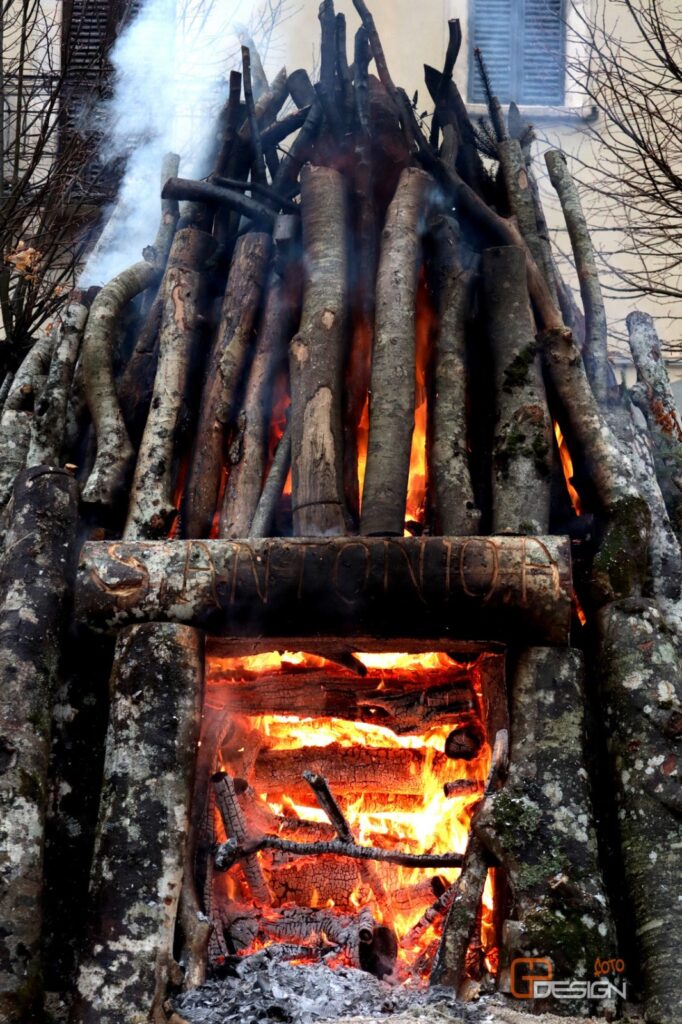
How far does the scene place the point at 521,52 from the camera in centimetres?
1471

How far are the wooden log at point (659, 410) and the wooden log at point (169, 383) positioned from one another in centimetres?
321

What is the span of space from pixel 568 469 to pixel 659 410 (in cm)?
139

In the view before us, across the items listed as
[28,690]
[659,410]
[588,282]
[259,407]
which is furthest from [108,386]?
[659,410]

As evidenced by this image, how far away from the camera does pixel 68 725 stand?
6.84 metres

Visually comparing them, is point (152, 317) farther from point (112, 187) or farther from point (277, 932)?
point (112, 187)

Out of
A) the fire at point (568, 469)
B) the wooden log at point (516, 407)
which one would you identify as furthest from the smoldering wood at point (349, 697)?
the fire at point (568, 469)

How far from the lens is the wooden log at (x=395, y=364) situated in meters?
7.10

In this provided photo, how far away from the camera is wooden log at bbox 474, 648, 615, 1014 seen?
5.87 metres

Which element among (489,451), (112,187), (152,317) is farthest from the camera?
(112,187)

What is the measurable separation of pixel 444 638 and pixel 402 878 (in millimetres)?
1419

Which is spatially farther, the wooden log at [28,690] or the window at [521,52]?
the window at [521,52]

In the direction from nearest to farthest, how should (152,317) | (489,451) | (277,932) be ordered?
(277,932) → (489,451) → (152,317)

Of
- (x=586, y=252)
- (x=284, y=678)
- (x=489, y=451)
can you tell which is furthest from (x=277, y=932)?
(x=586, y=252)

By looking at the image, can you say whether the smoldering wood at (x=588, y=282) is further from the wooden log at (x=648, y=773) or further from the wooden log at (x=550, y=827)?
the wooden log at (x=550, y=827)
